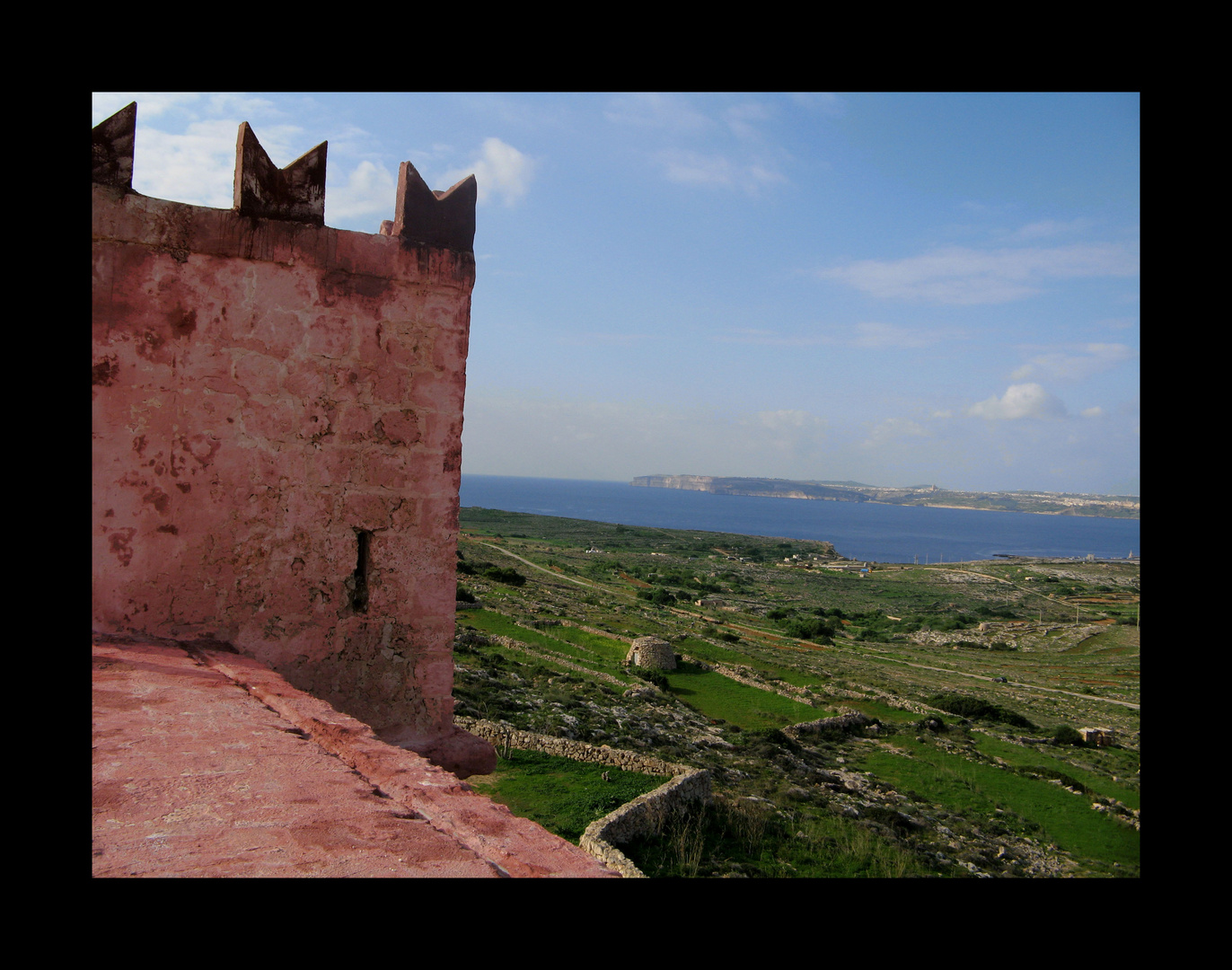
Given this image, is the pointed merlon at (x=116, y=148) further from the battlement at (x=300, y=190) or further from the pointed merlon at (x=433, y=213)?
the pointed merlon at (x=433, y=213)

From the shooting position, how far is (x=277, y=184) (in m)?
4.26

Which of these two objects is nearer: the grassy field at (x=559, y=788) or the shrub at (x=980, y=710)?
the grassy field at (x=559, y=788)

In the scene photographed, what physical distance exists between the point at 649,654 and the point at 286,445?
22548mm

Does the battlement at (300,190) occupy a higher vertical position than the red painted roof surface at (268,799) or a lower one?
higher

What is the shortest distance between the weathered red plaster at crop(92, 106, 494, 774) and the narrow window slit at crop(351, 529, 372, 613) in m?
0.04

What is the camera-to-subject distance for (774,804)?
48.7ft

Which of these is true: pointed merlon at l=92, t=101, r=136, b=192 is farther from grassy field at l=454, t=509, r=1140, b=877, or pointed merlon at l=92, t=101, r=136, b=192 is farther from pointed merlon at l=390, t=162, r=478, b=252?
grassy field at l=454, t=509, r=1140, b=877

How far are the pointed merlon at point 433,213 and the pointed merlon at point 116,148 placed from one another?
1409 mm

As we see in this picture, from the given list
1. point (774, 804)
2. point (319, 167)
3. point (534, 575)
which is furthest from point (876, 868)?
point (534, 575)

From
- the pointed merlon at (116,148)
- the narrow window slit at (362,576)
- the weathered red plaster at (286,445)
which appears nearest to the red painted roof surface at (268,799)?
the weathered red plaster at (286,445)

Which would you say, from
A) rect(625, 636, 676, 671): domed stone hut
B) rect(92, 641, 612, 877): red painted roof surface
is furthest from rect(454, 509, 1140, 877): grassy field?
rect(92, 641, 612, 877): red painted roof surface

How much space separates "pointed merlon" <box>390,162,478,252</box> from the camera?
4.50 meters

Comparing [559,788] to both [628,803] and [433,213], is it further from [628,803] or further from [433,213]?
[433,213]

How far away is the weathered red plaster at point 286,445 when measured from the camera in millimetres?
4000
